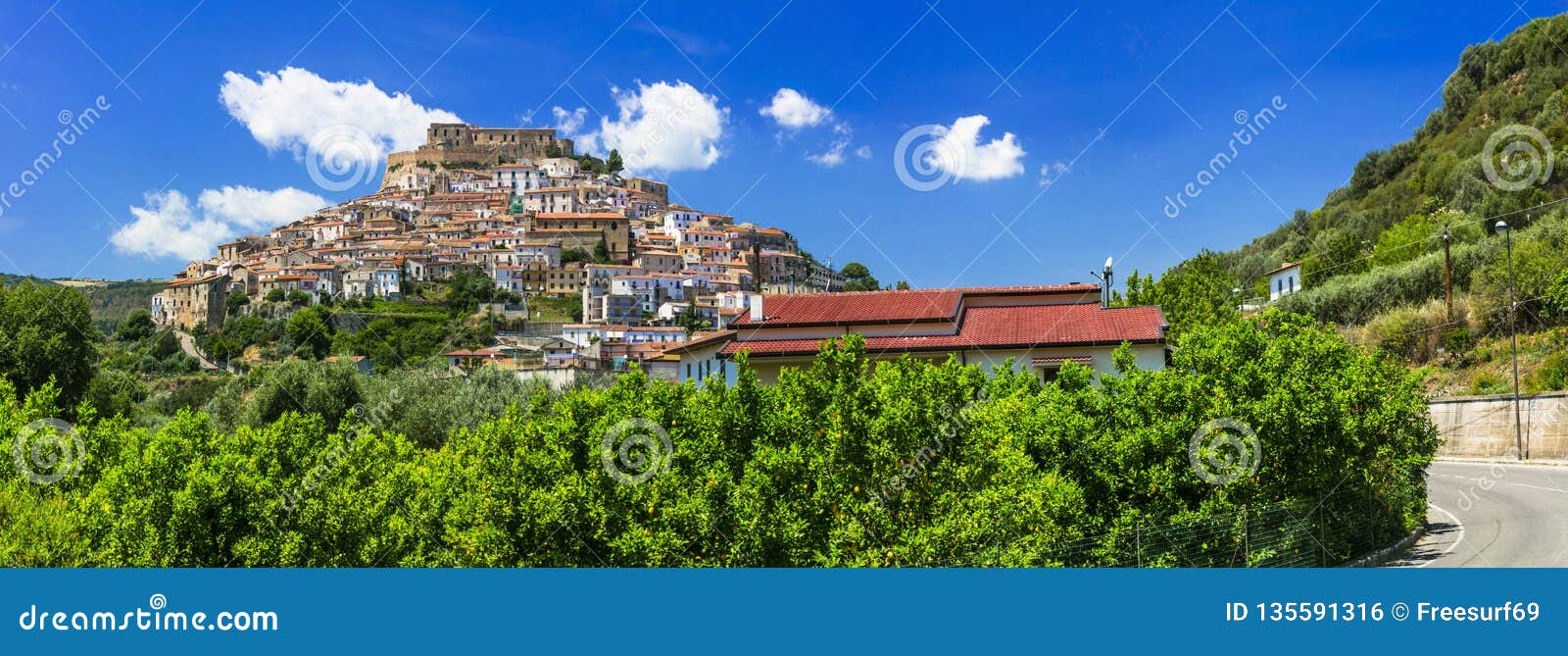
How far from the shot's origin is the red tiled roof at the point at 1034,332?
25359 mm

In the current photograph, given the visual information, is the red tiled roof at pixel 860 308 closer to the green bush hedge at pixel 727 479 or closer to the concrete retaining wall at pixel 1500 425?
the green bush hedge at pixel 727 479

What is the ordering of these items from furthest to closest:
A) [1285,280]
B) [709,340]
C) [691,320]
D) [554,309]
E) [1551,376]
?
[554,309] < [691,320] < [1285,280] < [1551,376] < [709,340]

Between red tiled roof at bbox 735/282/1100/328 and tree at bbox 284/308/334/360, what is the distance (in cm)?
9893

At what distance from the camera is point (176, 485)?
11969mm

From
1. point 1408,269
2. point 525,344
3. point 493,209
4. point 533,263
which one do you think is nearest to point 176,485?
point 1408,269

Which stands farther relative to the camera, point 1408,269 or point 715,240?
point 715,240

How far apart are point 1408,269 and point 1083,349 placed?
2466 cm

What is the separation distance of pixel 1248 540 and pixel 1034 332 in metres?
12.7

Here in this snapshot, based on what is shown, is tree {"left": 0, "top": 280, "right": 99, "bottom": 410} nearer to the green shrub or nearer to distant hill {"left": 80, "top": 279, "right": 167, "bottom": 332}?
the green shrub

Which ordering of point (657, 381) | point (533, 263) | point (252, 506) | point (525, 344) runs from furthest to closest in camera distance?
point (533, 263) < point (525, 344) < point (657, 381) < point (252, 506)

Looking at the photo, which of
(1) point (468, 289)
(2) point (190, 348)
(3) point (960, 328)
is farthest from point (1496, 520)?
(2) point (190, 348)

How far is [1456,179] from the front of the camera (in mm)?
58031

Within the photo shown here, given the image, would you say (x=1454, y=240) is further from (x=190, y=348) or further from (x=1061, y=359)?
(x=190, y=348)

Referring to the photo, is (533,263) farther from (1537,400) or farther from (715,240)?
(1537,400)
